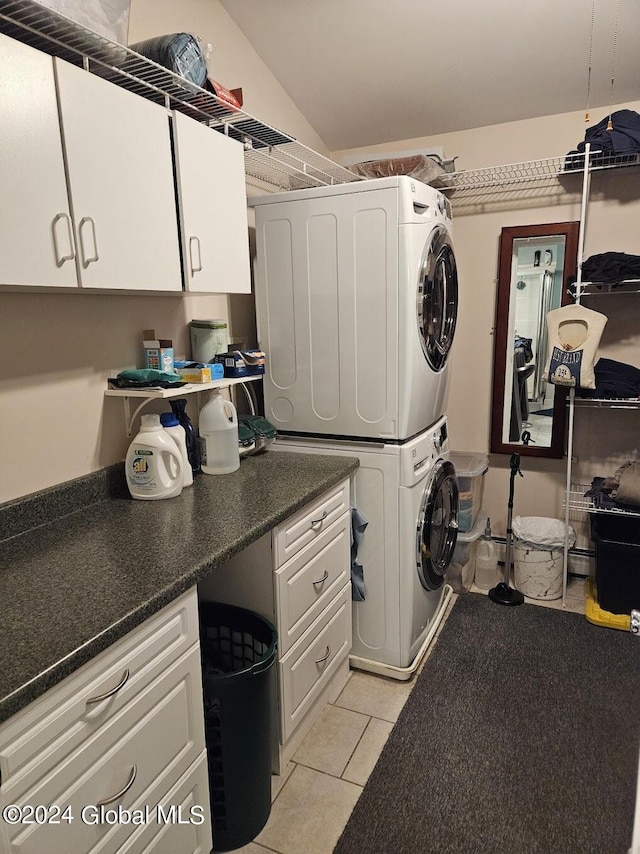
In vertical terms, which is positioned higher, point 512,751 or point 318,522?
point 318,522

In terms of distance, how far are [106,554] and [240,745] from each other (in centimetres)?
64

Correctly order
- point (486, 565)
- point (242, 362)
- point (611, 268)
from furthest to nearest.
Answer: point (486, 565)
point (611, 268)
point (242, 362)

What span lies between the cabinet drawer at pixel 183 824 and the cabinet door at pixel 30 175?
1.17 metres

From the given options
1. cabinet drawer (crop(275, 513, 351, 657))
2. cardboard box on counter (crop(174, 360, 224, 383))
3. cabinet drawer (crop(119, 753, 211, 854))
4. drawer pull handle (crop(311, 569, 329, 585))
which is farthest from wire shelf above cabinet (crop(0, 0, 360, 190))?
cabinet drawer (crop(119, 753, 211, 854))

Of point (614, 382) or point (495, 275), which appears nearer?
point (614, 382)

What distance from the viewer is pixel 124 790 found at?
1.09 m

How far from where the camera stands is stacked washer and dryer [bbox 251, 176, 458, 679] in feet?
6.65

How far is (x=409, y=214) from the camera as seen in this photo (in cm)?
197

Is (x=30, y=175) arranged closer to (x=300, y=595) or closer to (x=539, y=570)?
(x=300, y=595)

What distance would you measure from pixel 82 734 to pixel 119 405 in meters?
1.08

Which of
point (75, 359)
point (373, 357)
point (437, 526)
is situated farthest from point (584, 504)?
point (75, 359)

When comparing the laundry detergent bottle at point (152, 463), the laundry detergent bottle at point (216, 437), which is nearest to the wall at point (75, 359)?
the laundry detergent bottle at point (152, 463)

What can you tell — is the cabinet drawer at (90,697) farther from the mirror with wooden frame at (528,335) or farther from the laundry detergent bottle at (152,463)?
the mirror with wooden frame at (528,335)

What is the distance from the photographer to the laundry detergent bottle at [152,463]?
1.72m
